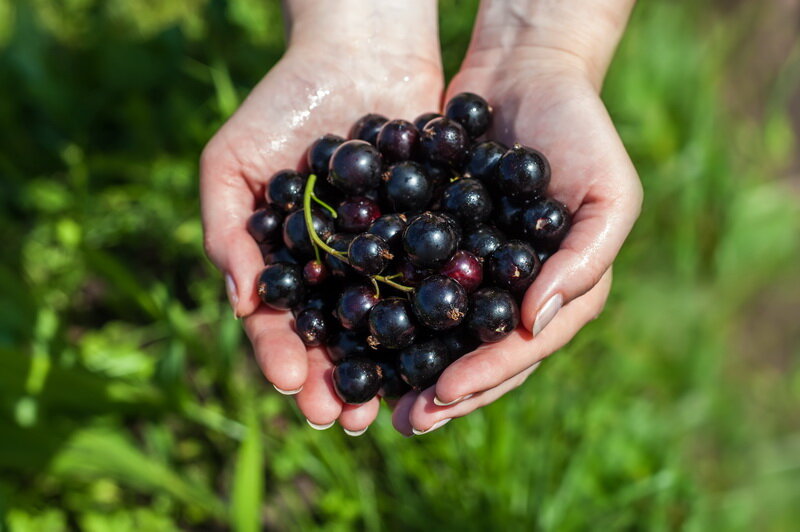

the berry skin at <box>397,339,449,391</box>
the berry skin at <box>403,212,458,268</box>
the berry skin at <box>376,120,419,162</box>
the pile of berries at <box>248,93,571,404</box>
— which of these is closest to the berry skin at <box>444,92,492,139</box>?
the pile of berries at <box>248,93,571,404</box>

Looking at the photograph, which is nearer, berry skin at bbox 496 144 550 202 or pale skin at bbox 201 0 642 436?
pale skin at bbox 201 0 642 436

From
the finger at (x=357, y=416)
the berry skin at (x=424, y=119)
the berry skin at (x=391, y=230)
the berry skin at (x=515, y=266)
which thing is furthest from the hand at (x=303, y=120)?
the berry skin at (x=515, y=266)

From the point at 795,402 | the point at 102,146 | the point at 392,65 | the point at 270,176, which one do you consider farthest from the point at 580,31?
the point at 102,146

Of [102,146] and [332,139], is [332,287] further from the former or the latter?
[102,146]

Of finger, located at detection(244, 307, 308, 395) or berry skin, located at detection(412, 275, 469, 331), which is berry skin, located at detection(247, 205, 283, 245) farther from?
berry skin, located at detection(412, 275, 469, 331)

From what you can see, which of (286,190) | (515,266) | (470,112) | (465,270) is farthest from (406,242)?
(470,112)
